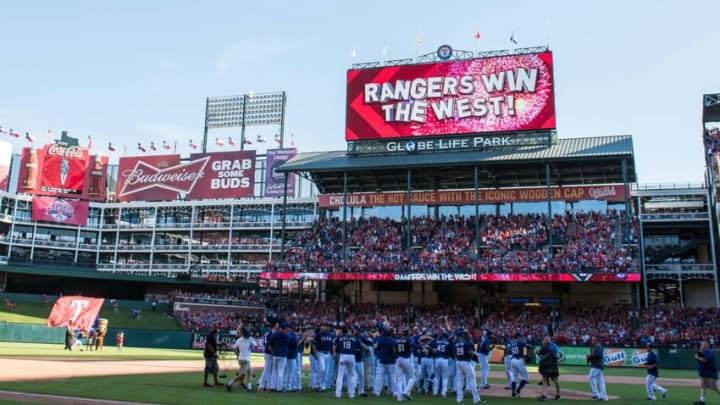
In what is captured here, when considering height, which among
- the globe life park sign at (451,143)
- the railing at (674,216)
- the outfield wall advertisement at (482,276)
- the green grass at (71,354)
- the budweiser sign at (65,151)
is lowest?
the green grass at (71,354)

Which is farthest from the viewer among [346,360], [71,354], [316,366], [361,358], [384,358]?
[71,354]

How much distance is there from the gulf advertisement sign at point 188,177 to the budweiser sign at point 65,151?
4633mm

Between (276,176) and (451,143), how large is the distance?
23442 mm

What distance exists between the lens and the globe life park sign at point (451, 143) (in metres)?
50.0

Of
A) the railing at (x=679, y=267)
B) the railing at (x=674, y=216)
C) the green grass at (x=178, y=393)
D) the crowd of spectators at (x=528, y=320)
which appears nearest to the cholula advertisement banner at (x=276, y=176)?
the crowd of spectators at (x=528, y=320)

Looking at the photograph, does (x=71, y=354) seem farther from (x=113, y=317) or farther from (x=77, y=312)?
(x=113, y=317)

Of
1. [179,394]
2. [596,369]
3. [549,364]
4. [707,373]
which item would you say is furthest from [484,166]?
[179,394]

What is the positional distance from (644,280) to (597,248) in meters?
8.79

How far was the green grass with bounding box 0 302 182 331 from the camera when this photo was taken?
5050 centimetres

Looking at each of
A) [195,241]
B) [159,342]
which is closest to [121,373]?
[159,342]

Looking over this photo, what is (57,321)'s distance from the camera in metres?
42.0

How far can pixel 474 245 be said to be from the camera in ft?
163

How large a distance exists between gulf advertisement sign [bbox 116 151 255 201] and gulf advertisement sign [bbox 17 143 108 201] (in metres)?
2.71

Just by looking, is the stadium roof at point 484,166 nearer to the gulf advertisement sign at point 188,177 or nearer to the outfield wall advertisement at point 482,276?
the outfield wall advertisement at point 482,276
